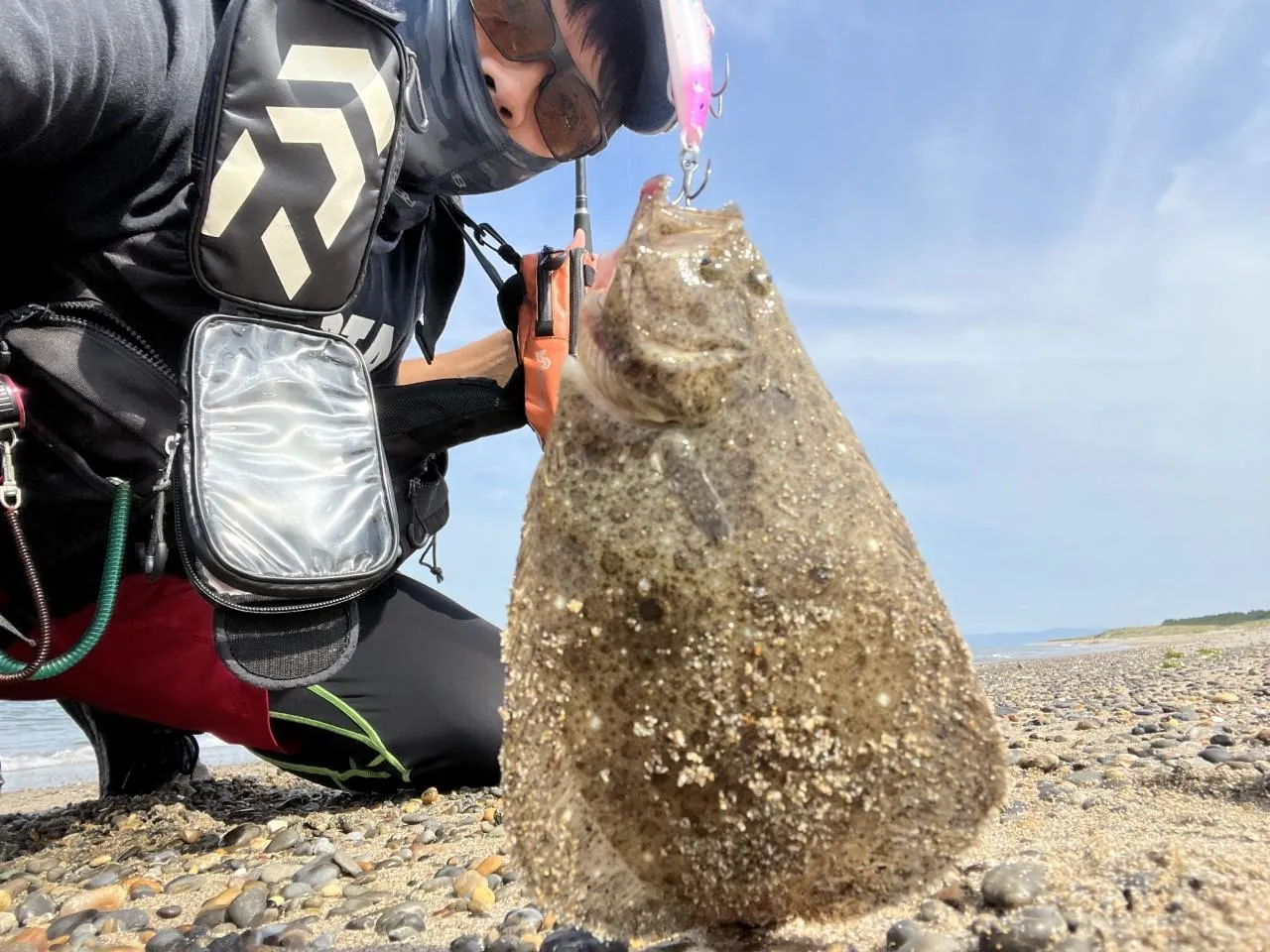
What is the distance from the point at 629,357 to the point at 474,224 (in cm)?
311

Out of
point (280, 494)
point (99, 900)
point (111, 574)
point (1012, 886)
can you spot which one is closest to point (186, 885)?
point (99, 900)

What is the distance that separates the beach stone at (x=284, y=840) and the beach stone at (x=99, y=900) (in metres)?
0.58

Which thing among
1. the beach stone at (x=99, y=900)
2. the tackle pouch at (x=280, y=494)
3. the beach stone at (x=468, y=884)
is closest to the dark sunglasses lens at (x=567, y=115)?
the tackle pouch at (x=280, y=494)

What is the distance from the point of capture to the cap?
434 cm

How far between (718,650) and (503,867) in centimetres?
184

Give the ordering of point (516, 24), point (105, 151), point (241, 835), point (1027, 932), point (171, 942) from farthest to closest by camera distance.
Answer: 1. point (516, 24)
2. point (241, 835)
3. point (105, 151)
4. point (171, 942)
5. point (1027, 932)

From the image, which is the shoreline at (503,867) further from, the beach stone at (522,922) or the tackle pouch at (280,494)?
the tackle pouch at (280,494)

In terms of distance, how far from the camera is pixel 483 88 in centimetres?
393

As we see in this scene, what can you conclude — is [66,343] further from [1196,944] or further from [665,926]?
[1196,944]

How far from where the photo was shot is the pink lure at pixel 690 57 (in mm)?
3461

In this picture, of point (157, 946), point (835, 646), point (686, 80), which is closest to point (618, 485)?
point (835, 646)

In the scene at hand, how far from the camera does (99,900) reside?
297cm

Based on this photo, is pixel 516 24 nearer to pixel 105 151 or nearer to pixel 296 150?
pixel 296 150

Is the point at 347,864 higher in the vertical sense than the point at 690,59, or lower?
lower
